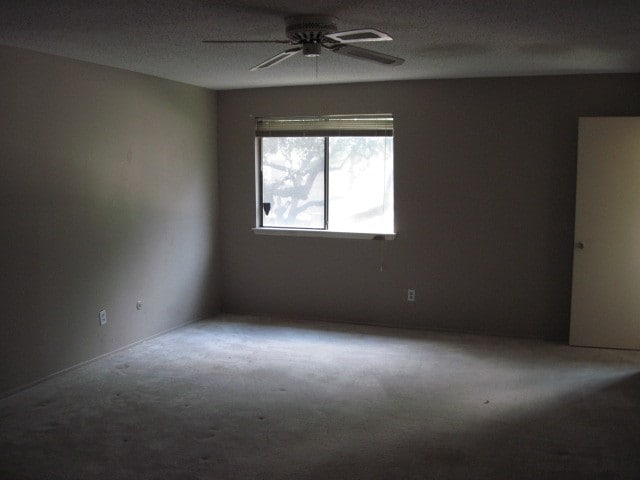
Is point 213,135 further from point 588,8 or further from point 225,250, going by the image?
point 588,8

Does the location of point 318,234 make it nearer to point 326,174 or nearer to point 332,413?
point 326,174

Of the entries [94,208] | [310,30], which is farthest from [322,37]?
[94,208]

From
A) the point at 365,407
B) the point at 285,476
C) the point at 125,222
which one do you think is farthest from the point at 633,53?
the point at 125,222

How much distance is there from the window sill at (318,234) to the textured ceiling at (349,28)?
1.52 m

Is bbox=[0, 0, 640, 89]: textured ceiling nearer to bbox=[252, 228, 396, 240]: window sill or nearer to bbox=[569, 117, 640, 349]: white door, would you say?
bbox=[569, 117, 640, 349]: white door

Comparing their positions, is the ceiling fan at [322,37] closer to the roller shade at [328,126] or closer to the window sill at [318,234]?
the roller shade at [328,126]

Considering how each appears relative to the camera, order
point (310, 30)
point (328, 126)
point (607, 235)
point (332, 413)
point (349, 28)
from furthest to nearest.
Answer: point (328, 126), point (607, 235), point (332, 413), point (349, 28), point (310, 30)

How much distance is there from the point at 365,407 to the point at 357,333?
67.4 inches

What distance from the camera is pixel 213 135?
239 inches

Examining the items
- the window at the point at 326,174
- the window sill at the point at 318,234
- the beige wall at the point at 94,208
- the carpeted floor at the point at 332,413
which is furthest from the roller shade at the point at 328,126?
the carpeted floor at the point at 332,413

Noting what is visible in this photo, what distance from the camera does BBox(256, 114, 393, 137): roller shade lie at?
556cm

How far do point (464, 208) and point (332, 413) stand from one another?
8.16ft

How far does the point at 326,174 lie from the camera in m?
5.80

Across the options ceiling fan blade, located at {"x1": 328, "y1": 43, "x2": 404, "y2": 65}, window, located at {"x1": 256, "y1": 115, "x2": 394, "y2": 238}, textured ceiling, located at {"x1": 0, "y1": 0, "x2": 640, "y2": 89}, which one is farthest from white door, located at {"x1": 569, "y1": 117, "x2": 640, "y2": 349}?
ceiling fan blade, located at {"x1": 328, "y1": 43, "x2": 404, "y2": 65}
